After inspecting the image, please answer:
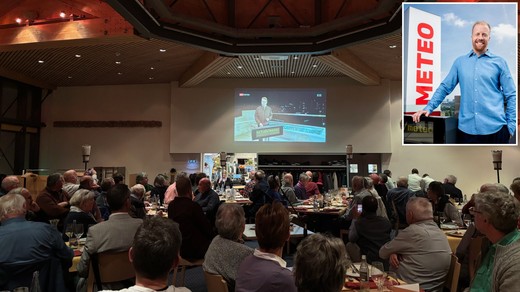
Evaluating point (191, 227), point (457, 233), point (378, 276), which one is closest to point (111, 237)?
point (191, 227)

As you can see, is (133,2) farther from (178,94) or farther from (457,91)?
(178,94)

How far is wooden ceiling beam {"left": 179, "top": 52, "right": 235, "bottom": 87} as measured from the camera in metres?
10.6

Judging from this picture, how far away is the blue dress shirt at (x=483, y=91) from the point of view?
3367 mm

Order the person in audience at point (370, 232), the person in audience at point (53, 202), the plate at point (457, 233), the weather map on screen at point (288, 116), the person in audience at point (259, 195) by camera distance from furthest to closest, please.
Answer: the weather map on screen at point (288, 116) < the person in audience at point (259, 195) < the person in audience at point (53, 202) < the plate at point (457, 233) < the person in audience at point (370, 232)

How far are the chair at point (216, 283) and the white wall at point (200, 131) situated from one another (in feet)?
37.0

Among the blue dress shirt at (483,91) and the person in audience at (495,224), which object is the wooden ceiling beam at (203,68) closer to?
the blue dress shirt at (483,91)

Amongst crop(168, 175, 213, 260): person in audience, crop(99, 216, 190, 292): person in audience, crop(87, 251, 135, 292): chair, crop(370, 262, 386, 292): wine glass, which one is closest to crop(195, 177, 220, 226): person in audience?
crop(168, 175, 213, 260): person in audience

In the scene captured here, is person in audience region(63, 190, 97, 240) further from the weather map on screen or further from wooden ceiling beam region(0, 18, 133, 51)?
the weather map on screen

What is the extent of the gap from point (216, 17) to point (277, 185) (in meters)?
4.13

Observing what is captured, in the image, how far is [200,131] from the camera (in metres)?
14.2

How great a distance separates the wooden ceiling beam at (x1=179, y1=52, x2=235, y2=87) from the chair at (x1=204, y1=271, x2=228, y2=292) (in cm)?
812

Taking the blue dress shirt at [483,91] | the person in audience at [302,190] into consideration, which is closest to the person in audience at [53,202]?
the blue dress shirt at [483,91]

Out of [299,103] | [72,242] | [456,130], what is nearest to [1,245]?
[72,242]

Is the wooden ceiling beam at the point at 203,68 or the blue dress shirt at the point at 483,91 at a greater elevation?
the wooden ceiling beam at the point at 203,68
